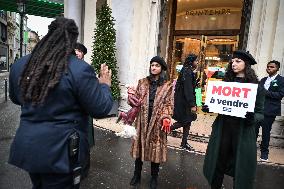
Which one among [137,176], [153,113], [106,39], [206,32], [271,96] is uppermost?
[206,32]

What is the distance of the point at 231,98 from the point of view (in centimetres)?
377

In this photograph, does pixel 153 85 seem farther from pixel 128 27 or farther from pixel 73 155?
pixel 128 27

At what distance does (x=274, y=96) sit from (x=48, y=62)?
5139 mm

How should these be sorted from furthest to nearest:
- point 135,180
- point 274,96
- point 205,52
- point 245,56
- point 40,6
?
point 40,6 < point 205,52 < point 274,96 < point 135,180 < point 245,56

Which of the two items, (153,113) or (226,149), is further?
(153,113)

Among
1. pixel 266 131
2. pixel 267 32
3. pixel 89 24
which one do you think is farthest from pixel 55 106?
pixel 89 24

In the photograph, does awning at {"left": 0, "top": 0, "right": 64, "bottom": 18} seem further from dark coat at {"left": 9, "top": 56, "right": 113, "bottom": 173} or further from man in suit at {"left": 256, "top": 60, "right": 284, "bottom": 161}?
dark coat at {"left": 9, "top": 56, "right": 113, "bottom": 173}

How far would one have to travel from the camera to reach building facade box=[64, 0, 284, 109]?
25.4 ft

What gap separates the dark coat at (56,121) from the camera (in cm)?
212

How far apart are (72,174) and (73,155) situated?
158 millimetres

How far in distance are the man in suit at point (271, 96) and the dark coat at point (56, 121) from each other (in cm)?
469

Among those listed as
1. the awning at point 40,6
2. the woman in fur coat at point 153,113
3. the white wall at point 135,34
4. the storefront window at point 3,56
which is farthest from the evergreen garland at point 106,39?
the storefront window at point 3,56

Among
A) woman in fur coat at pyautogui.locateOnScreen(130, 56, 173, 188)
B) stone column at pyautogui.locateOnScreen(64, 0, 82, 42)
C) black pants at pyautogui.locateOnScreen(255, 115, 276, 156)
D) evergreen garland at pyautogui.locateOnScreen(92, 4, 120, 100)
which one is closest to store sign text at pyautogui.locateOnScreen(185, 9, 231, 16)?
evergreen garland at pyautogui.locateOnScreen(92, 4, 120, 100)

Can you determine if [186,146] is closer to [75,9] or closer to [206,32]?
[206,32]
